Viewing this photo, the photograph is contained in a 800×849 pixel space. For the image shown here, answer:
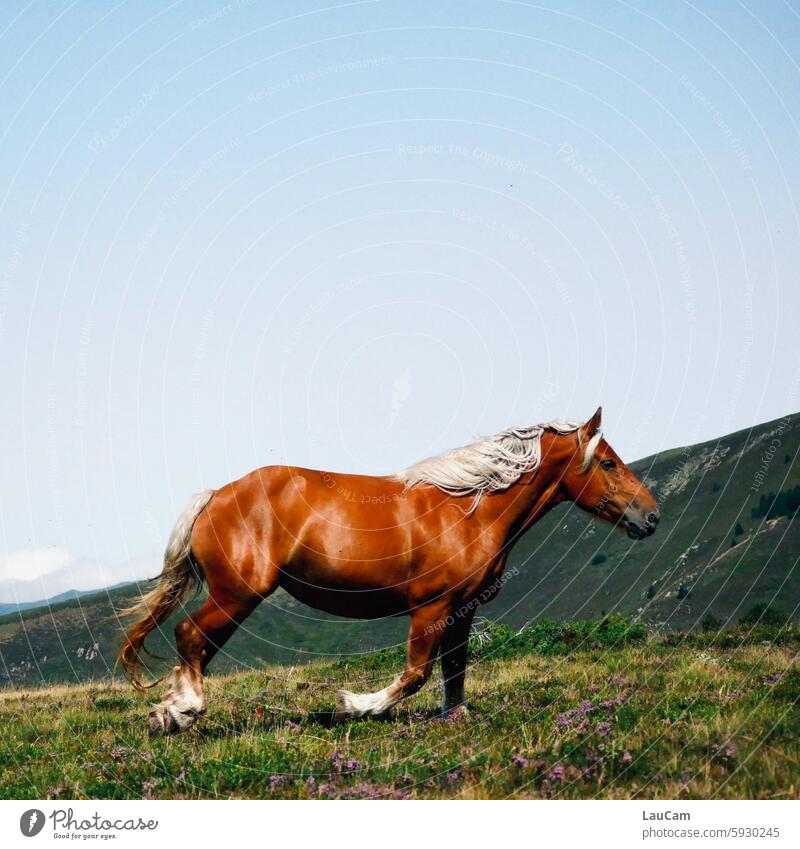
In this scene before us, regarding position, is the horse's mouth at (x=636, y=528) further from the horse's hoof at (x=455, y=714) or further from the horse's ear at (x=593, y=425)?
the horse's hoof at (x=455, y=714)

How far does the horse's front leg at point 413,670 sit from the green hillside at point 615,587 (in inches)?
2311

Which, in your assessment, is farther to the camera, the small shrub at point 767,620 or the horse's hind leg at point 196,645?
the small shrub at point 767,620

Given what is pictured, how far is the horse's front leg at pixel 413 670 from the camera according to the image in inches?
400

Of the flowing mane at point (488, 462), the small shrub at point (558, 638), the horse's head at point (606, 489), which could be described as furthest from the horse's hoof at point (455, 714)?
the small shrub at point (558, 638)

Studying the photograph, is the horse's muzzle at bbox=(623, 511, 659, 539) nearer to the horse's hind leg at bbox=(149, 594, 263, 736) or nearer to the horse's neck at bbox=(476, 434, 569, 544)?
the horse's neck at bbox=(476, 434, 569, 544)

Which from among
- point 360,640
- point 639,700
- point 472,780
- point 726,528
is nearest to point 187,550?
point 472,780

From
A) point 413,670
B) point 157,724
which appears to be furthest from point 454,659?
point 157,724

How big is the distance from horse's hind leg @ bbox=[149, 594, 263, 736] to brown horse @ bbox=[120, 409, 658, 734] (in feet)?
0.05

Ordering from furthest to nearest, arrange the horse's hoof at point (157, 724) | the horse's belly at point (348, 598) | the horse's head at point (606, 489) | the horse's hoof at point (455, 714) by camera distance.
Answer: the horse's head at point (606, 489)
the horse's belly at point (348, 598)
the horse's hoof at point (455, 714)
the horse's hoof at point (157, 724)

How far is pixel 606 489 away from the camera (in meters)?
11.1

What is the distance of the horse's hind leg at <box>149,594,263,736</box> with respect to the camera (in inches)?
408

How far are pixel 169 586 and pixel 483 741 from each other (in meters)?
4.22

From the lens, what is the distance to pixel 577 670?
13.0 m

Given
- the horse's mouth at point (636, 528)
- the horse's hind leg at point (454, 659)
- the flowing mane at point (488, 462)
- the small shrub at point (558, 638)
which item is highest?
the flowing mane at point (488, 462)
